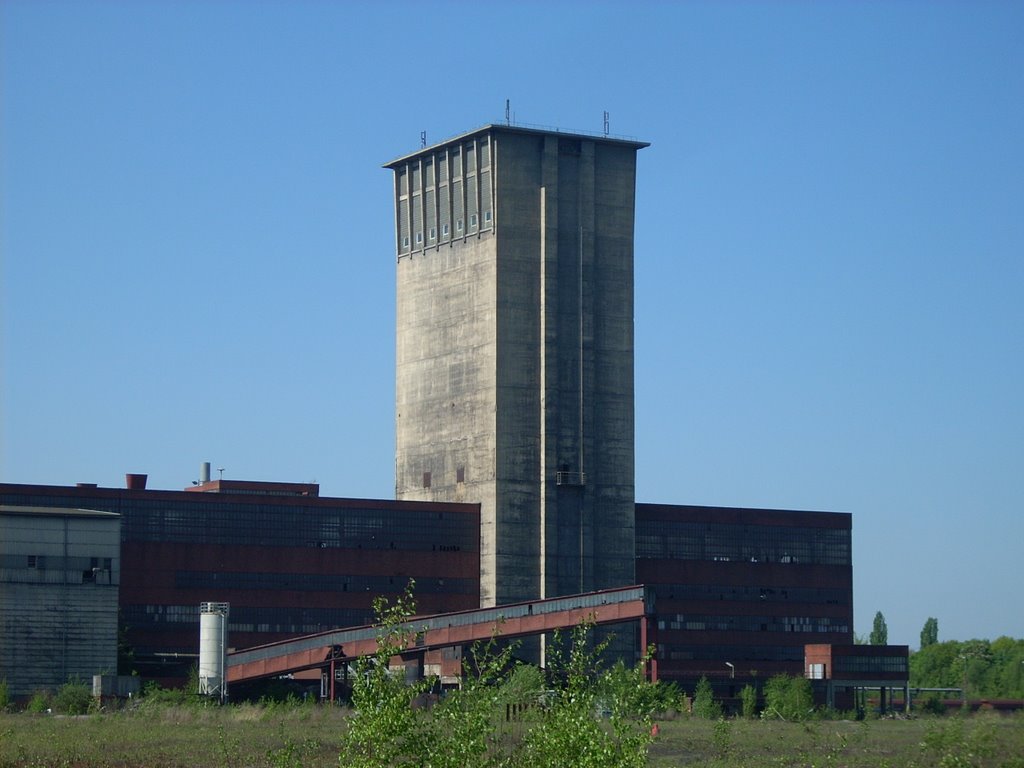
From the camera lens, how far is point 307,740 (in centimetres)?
4388

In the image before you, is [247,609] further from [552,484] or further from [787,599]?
[787,599]

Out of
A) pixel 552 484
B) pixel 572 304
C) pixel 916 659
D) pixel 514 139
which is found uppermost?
pixel 514 139

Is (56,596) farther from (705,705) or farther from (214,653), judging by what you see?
(705,705)

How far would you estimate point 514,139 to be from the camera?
111250 mm

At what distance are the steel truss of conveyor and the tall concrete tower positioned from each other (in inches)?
543

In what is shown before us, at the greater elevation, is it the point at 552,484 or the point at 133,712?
the point at 552,484

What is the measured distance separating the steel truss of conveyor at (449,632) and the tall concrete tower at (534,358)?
13.8 metres

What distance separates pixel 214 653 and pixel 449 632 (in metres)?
12.4

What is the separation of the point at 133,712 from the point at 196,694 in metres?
8.64

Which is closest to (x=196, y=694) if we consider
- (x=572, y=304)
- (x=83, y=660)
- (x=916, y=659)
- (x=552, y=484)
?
(x=83, y=660)

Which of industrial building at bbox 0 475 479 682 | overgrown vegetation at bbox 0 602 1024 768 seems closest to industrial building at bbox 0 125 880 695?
industrial building at bbox 0 475 479 682

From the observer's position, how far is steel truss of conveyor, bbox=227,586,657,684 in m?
89.2

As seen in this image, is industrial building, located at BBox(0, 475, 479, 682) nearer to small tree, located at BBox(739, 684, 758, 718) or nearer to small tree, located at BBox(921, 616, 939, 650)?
small tree, located at BBox(739, 684, 758, 718)

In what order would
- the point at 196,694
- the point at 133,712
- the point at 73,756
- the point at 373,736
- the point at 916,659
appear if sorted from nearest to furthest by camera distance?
the point at 373,736 < the point at 73,756 < the point at 133,712 < the point at 196,694 < the point at 916,659
